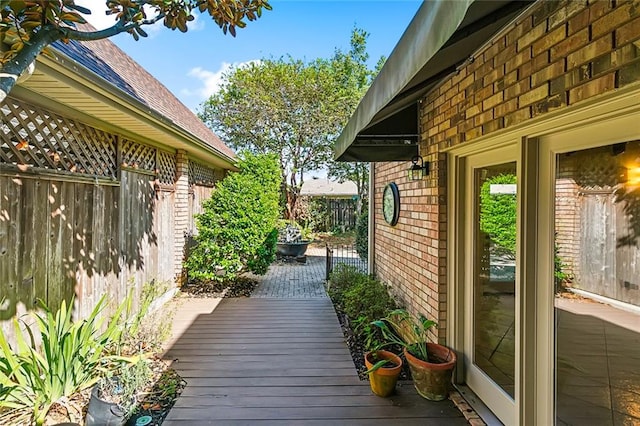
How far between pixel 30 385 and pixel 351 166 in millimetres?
16203

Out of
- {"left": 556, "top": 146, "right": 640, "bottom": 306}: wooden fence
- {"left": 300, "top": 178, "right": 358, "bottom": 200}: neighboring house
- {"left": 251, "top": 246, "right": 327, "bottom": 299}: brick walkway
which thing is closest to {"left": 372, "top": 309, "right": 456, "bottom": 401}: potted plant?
{"left": 556, "top": 146, "right": 640, "bottom": 306}: wooden fence

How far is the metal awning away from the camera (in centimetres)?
136

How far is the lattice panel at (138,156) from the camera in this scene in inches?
199

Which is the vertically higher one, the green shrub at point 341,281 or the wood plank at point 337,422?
the green shrub at point 341,281

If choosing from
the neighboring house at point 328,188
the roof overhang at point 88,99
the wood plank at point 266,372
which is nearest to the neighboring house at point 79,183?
the roof overhang at point 88,99

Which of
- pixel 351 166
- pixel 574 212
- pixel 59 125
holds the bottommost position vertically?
pixel 574 212

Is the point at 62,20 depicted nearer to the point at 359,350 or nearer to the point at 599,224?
the point at 599,224

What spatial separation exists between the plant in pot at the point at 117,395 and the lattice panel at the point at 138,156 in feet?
9.76

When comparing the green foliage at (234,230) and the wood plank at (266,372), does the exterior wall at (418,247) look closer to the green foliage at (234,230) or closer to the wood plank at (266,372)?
the wood plank at (266,372)

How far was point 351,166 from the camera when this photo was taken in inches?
711

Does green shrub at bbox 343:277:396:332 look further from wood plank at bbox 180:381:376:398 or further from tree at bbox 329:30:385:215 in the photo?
tree at bbox 329:30:385:215

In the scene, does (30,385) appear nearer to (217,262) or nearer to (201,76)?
(217,262)

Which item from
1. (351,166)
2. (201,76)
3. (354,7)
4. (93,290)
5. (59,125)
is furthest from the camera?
(201,76)

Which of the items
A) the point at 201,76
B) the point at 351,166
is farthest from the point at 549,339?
the point at 201,76
